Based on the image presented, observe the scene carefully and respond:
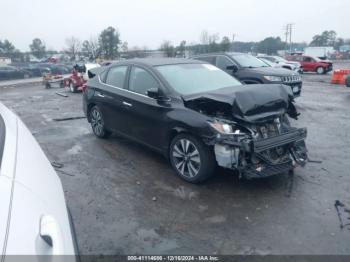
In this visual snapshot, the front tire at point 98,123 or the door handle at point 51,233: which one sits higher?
the door handle at point 51,233

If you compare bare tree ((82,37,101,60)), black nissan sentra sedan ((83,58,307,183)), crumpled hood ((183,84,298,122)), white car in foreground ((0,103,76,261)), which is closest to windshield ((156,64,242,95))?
black nissan sentra sedan ((83,58,307,183))

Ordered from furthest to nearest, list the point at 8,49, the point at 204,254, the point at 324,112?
1. the point at 8,49
2. the point at 324,112
3. the point at 204,254

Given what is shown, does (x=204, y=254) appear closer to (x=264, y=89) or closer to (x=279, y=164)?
(x=279, y=164)

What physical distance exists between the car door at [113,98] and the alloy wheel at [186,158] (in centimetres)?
142

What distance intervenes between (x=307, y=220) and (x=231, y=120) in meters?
1.57

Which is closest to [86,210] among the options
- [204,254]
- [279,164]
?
[204,254]

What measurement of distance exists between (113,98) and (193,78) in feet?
5.28

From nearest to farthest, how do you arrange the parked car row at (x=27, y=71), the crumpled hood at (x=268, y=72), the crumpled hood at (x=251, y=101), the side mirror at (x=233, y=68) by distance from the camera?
the crumpled hood at (x=251, y=101) < the crumpled hood at (x=268, y=72) < the side mirror at (x=233, y=68) < the parked car row at (x=27, y=71)

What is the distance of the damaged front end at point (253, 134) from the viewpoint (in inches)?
154

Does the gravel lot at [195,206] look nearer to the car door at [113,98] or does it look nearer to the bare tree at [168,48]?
the car door at [113,98]

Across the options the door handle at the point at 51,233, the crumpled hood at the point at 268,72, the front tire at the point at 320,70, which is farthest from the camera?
the front tire at the point at 320,70

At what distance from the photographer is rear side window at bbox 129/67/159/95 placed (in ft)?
16.6

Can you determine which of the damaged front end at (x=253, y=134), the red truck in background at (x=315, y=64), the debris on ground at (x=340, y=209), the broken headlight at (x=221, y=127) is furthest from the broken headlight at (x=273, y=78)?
the red truck in background at (x=315, y=64)

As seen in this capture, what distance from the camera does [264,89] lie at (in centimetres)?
455
